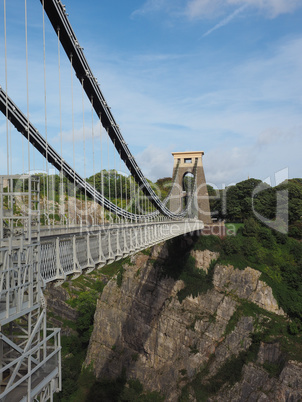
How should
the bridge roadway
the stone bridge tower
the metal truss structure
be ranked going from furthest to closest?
the stone bridge tower < the bridge roadway < the metal truss structure

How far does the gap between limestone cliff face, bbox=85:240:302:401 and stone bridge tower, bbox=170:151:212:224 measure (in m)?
10.9

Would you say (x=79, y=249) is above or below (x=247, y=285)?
above

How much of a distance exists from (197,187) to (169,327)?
813 inches

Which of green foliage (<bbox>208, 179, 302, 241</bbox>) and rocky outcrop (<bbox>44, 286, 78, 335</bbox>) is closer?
green foliage (<bbox>208, 179, 302, 241</bbox>)

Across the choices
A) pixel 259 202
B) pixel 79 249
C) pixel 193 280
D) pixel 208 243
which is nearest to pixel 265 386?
pixel 193 280

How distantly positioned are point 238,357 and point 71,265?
21.4 m

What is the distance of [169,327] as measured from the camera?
33469mm

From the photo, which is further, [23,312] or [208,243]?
[208,243]

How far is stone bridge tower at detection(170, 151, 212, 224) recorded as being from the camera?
48438 mm

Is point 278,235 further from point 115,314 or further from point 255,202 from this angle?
point 115,314

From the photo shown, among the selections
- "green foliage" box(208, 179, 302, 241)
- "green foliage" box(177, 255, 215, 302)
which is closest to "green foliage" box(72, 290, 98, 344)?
"green foliage" box(177, 255, 215, 302)

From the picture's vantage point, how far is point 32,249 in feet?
25.3

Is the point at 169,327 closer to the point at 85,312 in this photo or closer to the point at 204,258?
the point at 204,258

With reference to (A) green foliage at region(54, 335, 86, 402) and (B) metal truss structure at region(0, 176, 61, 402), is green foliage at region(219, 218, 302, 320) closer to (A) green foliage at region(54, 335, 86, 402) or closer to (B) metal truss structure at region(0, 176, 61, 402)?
(A) green foliage at region(54, 335, 86, 402)
